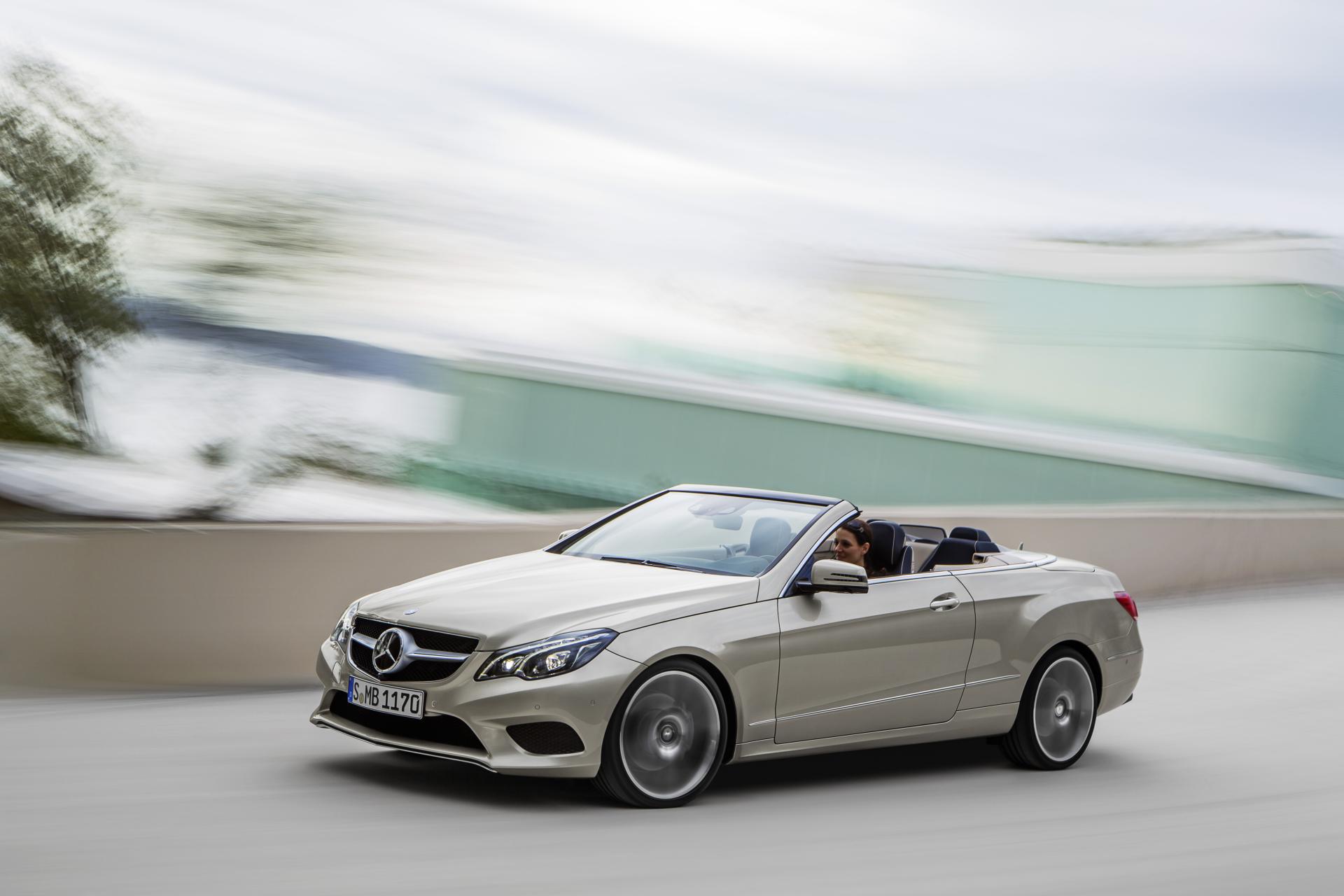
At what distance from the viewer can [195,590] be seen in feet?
30.8

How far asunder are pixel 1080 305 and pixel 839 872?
2322 cm

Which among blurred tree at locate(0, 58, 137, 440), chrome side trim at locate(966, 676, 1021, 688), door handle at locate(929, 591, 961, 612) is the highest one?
blurred tree at locate(0, 58, 137, 440)

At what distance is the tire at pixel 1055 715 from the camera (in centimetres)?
801

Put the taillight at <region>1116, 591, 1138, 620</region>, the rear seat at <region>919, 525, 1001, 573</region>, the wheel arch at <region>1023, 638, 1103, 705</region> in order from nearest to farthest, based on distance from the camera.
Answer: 1. the rear seat at <region>919, 525, 1001, 573</region>
2. the wheel arch at <region>1023, 638, 1103, 705</region>
3. the taillight at <region>1116, 591, 1138, 620</region>

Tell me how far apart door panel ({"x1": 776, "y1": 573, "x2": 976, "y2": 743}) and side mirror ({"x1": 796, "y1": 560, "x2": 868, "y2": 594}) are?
0.16 meters

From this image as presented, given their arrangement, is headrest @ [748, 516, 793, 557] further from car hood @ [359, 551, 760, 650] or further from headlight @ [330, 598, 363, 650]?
headlight @ [330, 598, 363, 650]

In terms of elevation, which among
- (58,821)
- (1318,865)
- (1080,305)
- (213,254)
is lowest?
(58,821)

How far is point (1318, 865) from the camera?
248 inches

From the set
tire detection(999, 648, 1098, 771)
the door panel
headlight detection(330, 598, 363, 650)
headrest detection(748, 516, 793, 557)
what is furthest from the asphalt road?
headrest detection(748, 516, 793, 557)

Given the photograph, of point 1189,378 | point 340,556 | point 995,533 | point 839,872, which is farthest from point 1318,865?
point 1189,378

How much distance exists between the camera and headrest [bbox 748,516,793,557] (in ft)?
23.5

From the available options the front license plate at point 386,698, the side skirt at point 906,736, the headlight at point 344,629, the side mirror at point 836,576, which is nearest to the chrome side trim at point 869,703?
the side skirt at point 906,736

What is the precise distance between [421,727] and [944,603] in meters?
2.57

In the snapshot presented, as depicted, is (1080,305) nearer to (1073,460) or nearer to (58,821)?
(1073,460)
